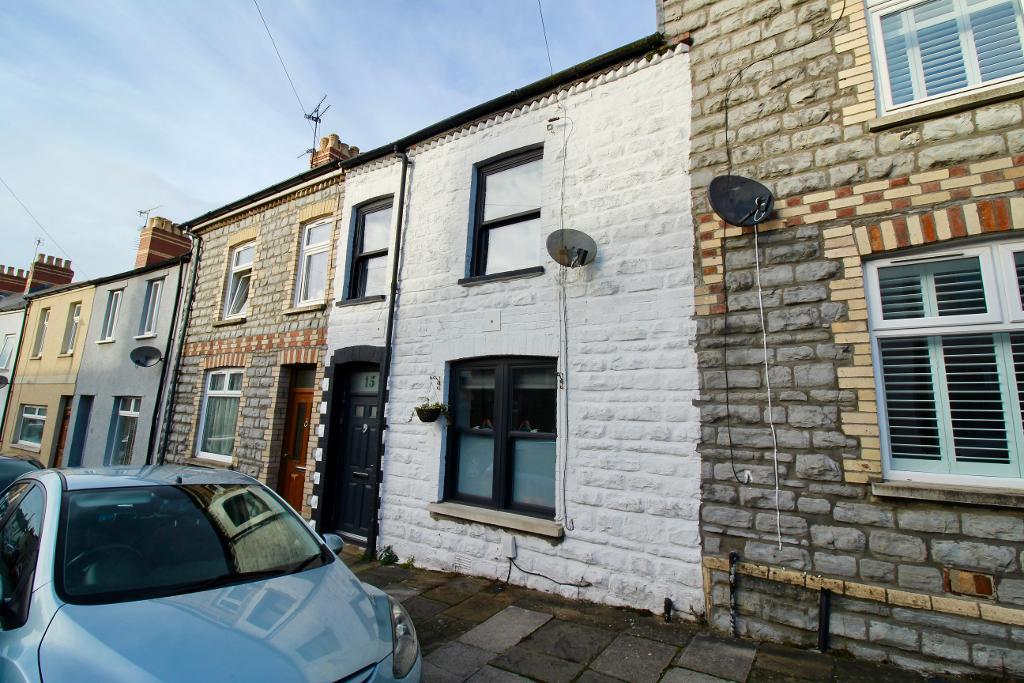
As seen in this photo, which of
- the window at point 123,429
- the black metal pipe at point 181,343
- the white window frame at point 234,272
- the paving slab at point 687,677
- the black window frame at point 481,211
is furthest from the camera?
the window at point 123,429

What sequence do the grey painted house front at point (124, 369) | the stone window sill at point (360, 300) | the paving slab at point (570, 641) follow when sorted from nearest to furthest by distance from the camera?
the paving slab at point (570, 641) → the stone window sill at point (360, 300) → the grey painted house front at point (124, 369)

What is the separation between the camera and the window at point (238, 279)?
10484 mm

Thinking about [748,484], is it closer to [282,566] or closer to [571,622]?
[571,622]

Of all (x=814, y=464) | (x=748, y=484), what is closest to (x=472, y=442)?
(x=748, y=484)

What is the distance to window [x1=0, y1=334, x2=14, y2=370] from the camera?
1827 cm

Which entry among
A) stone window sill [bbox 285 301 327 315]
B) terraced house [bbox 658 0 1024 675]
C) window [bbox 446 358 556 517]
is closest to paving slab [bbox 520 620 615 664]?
terraced house [bbox 658 0 1024 675]

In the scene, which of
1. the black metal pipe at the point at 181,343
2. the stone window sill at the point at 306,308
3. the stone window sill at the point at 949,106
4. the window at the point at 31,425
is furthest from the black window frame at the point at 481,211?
the window at the point at 31,425

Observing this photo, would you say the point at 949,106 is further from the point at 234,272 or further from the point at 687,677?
the point at 234,272

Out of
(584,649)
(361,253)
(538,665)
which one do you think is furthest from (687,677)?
(361,253)

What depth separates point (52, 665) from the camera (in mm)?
2021

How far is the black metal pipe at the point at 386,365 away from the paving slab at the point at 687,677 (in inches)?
175

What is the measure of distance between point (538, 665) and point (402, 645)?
150 centimetres

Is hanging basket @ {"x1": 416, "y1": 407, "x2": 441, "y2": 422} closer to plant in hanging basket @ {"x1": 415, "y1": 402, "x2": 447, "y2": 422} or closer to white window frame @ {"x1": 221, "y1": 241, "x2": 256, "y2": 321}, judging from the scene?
plant in hanging basket @ {"x1": 415, "y1": 402, "x2": 447, "y2": 422}

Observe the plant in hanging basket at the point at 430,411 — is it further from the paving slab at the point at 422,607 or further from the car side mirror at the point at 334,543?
the car side mirror at the point at 334,543
